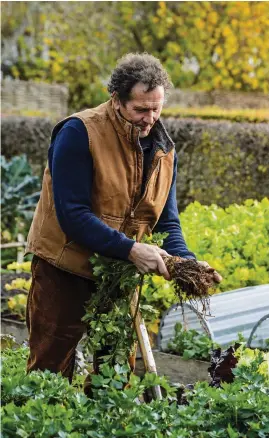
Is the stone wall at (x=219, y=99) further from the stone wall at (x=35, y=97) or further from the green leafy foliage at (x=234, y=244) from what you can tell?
the green leafy foliage at (x=234, y=244)

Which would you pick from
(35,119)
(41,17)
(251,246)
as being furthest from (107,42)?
(251,246)

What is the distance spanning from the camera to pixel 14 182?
9.99m

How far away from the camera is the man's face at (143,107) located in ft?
11.9

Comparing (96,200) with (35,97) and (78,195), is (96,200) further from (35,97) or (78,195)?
(35,97)

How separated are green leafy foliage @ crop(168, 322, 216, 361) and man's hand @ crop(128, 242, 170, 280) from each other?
1.70 m

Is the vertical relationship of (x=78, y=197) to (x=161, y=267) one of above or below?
above

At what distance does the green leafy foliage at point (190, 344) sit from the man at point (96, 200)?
4.44ft

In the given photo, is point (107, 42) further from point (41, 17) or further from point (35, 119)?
point (35, 119)

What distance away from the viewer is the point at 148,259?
11.5ft

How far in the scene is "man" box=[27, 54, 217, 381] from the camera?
3.61 metres

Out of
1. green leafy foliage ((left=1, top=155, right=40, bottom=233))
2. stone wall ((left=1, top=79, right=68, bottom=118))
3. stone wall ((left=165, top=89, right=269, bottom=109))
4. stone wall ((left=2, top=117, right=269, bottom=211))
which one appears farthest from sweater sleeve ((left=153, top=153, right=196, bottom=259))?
stone wall ((left=165, top=89, right=269, bottom=109))

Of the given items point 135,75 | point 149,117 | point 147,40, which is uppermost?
point 135,75

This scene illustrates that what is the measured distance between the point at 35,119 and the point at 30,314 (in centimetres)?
782

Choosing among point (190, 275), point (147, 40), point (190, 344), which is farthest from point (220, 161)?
point (147, 40)
